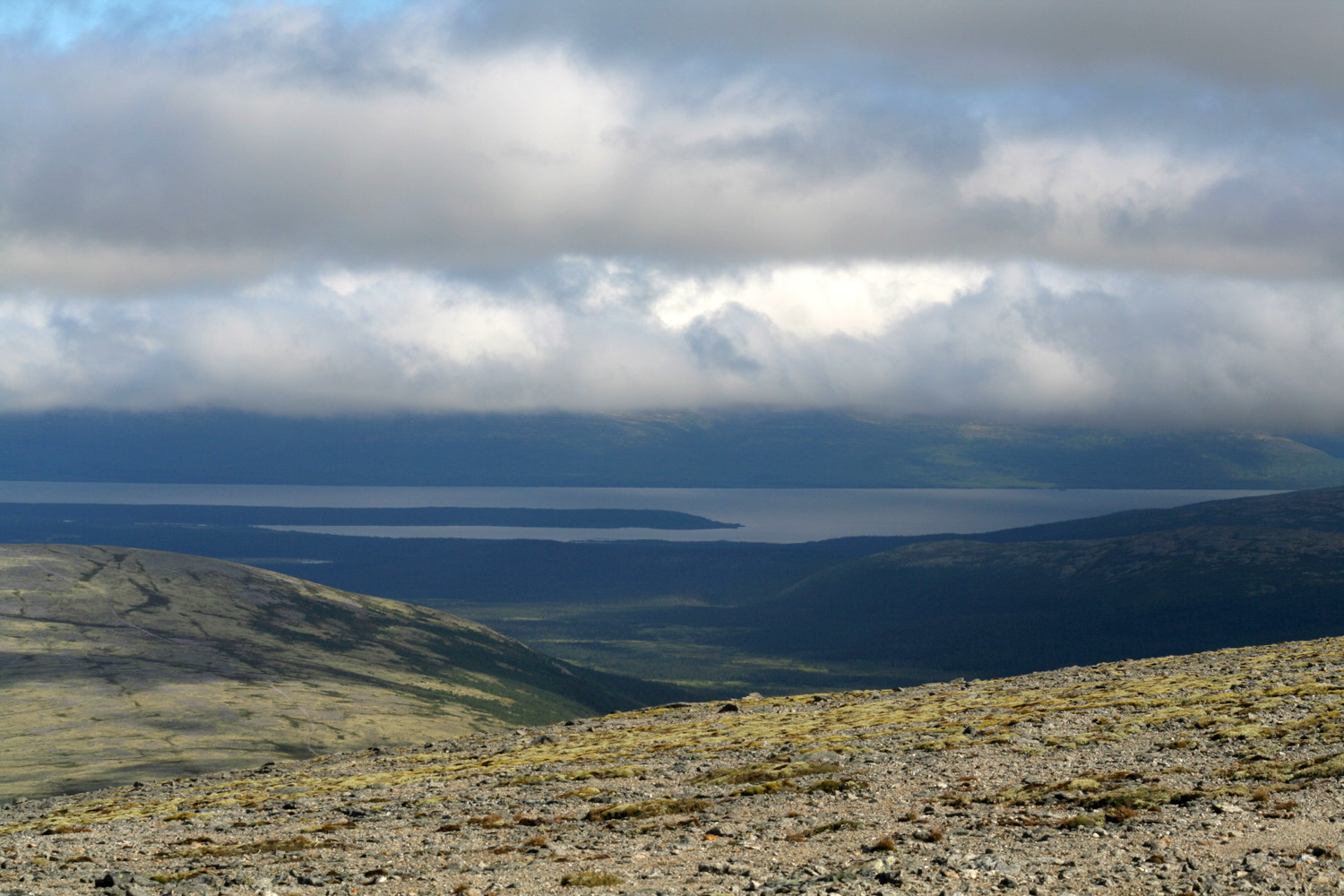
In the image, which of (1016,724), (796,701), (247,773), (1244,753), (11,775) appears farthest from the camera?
(11,775)

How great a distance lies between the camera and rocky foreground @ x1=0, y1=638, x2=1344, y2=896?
27.9 metres

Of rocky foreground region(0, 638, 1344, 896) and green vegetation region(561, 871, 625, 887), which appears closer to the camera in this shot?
rocky foreground region(0, 638, 1344, 896)

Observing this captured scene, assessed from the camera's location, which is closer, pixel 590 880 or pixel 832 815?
pixel 590 880

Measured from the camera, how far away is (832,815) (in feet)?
123

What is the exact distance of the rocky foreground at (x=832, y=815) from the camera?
2792cm

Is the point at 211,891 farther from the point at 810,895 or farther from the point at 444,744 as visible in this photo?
the point at 444,744

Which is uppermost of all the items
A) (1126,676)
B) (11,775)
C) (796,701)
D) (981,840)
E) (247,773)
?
(981,840)

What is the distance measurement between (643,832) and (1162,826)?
17.2m

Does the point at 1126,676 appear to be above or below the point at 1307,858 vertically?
below

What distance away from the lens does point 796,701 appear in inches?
3819

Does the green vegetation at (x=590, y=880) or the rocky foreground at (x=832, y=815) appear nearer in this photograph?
the rocky foreground at (x=832, y=815)

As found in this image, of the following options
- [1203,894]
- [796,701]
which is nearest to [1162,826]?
[1203,894]

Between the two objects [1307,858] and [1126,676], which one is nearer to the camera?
[1307,858]

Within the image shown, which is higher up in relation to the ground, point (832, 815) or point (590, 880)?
point (590, 880)
